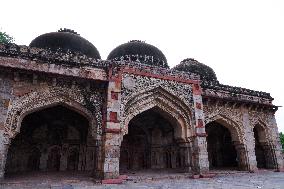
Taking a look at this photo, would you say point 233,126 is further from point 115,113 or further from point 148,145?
point 115,113

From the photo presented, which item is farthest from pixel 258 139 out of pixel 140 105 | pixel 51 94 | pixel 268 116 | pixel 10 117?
pixel 10 117

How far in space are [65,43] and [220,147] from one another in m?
9.95

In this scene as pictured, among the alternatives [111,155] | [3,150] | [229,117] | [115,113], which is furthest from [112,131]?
[229,117]

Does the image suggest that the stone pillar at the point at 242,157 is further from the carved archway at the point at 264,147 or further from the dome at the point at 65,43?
the dome at the point at 65,43

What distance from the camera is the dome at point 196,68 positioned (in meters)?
13.8

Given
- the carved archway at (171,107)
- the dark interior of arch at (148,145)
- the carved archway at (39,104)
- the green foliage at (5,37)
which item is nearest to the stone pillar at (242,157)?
the dark interior of arch at (148,145)

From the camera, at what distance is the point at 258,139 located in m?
11.9

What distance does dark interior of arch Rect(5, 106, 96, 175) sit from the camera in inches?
370

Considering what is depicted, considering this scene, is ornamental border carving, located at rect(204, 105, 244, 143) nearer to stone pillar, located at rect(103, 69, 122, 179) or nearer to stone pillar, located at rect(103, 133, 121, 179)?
A: stone pillar, located at rect(103, 69, 122, 179)

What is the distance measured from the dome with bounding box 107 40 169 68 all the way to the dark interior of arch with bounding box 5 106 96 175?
419cm

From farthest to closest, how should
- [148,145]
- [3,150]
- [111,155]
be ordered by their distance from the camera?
[148,145] → [111,155] → [3,150]

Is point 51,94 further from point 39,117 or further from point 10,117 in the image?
point 39,117

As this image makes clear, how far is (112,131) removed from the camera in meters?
7.11

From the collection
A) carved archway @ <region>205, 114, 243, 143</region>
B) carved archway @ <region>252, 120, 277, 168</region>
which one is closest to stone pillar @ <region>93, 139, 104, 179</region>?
carved archway @ <region>205, 114, 243, 143</region>
